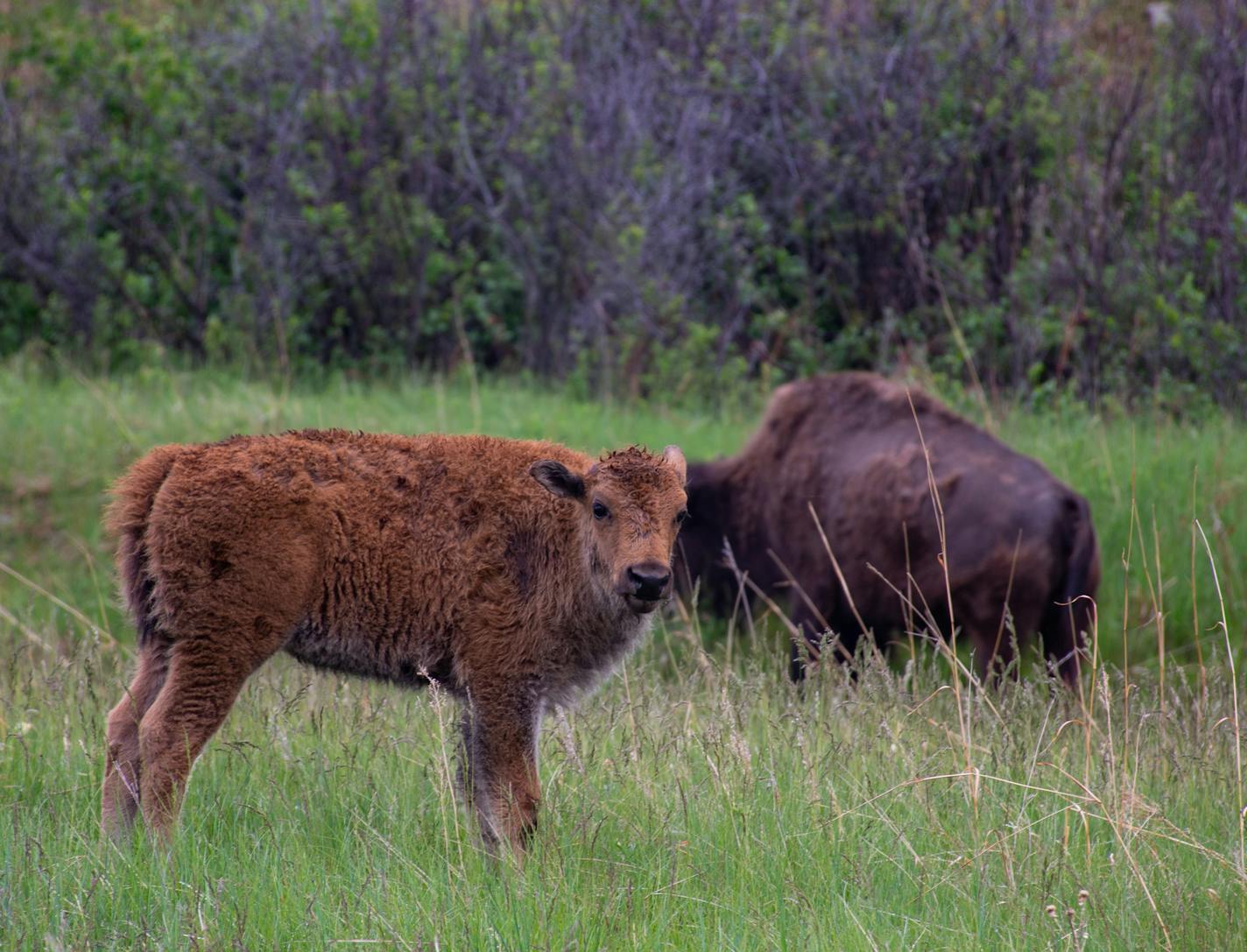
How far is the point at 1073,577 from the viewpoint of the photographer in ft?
29.5

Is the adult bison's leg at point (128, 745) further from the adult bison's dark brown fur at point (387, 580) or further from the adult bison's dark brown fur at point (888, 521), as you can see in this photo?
the adult bison's dark brown fur at point (888, 521)

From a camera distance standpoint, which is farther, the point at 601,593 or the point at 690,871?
the point at 601,593

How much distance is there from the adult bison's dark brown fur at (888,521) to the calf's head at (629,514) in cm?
298

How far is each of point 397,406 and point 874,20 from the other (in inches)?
376

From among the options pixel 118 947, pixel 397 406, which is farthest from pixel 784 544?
pixel 118 947

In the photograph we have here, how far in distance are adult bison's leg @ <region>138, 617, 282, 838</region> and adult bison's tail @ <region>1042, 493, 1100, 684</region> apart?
18.3 feet

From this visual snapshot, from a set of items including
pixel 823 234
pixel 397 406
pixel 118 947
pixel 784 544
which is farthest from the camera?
pixel 823 234

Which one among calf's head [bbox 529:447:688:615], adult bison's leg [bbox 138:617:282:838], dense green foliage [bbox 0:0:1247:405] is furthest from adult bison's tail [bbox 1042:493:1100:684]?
dense green foliage [bbox 0:0:1247:405]

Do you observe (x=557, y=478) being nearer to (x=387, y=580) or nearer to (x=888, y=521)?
(x=387, y=580)

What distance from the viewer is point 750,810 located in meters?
4.96

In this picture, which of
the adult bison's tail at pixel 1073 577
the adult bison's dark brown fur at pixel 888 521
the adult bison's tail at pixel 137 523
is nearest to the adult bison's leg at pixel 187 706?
the adult bison's tail at pixel 137 523

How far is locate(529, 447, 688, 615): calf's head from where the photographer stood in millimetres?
5062

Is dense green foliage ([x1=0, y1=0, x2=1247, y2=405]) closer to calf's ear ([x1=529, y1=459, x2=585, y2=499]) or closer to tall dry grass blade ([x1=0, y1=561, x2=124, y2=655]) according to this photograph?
tall dry grass blade ([x1=0, y1=561, x2=124, y2=655])

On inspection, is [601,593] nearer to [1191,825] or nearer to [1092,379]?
[1191,825]
